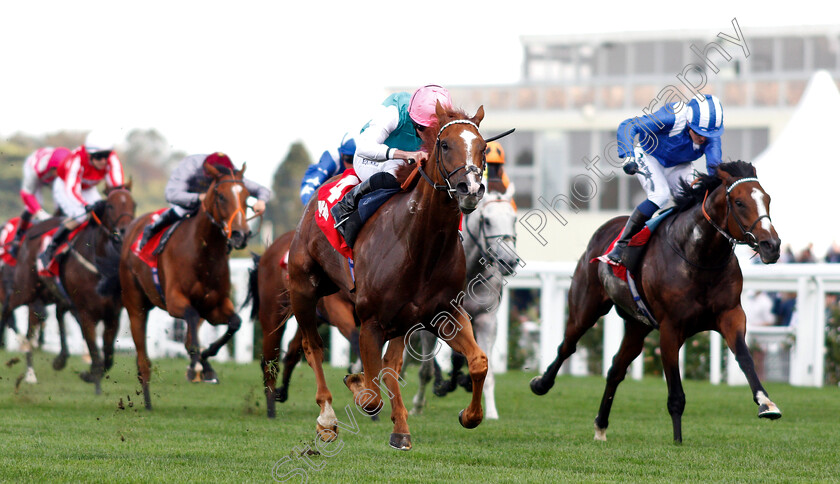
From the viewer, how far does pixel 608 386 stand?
7.06m

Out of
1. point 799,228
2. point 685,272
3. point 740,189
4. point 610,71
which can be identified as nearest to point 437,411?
point 685,272

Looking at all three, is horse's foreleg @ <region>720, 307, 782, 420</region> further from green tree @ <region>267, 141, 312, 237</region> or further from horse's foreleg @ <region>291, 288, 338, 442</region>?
green tree @ <region>267, 141, 312, 237</region>

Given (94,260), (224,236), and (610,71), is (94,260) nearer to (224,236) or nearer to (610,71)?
(224,236)

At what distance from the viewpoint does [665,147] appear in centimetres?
713

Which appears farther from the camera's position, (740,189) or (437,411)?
(437,411)

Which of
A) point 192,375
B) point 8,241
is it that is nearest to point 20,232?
point 8,241

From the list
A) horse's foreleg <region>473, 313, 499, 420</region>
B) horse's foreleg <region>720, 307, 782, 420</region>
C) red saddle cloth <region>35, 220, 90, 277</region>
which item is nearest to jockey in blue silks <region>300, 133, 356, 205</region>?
horse's foreleg <region>473, 313, 499, 420</region>

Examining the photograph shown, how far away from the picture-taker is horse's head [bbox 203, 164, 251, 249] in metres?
8.23

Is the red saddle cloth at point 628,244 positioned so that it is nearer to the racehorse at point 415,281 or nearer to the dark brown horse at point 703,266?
the dark brown horse at point 703,266

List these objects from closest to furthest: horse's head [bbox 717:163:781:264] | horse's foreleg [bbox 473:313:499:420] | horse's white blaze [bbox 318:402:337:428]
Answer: horse's white blaze [bbox 318:402:337:428]
horse's head [bbox 717:163:781:264]
horse's foreleg [bbox 473:313:499:420]

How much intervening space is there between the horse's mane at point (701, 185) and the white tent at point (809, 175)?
9.35 m

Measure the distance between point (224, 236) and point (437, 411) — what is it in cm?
223

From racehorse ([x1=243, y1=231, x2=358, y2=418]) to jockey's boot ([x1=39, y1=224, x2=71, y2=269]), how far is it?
120 inches

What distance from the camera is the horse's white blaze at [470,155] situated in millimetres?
4379
